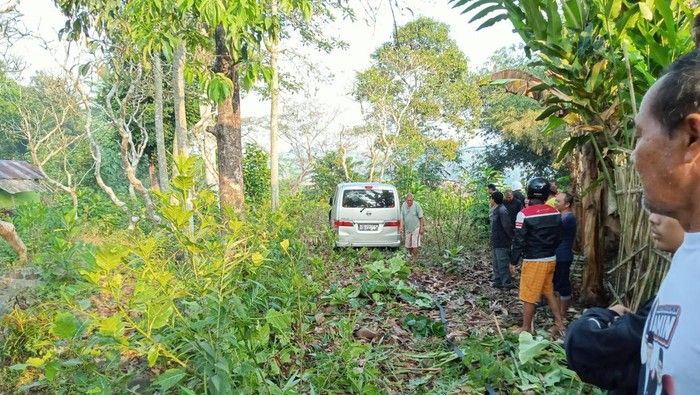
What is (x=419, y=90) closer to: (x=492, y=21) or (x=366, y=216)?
(x=366, y=216)

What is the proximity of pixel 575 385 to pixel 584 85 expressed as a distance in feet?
10.5

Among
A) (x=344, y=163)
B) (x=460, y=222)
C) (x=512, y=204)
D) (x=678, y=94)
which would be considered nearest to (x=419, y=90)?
(x=344, y=163)

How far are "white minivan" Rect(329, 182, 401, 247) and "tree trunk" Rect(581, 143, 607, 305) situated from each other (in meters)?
5.70

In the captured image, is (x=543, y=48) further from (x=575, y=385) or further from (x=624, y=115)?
(x=575, y=385)

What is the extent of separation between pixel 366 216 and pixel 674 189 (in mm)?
10358

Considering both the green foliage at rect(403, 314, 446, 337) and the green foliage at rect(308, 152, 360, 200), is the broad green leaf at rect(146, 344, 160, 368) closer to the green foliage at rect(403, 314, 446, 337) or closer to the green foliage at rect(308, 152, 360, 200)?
the green foliage at rect(403, 314, 446, 337)

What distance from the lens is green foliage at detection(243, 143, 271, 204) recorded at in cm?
1998

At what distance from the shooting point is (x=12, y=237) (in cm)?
757

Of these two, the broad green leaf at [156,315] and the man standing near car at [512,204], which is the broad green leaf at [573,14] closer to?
the man standing near car at [512,204]

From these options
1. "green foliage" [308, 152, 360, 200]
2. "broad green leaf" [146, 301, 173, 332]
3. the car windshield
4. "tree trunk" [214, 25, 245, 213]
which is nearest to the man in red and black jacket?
"tree trunk" [214, 25, 245, 213]

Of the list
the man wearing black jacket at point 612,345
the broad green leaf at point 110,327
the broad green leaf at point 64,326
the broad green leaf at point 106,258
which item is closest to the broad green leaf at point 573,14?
the man wearing black jacket at point 612,345

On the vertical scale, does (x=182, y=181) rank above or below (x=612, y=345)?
above

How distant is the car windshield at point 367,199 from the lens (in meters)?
11.6

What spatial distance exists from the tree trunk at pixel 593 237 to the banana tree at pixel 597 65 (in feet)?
0.04
